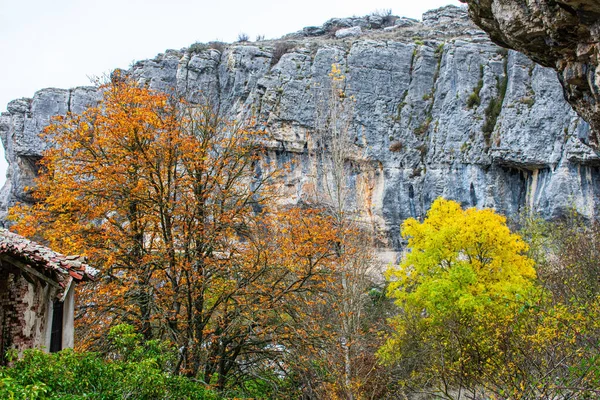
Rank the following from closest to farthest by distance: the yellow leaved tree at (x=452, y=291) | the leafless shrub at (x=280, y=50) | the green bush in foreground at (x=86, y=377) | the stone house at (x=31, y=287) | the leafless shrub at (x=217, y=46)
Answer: the green bush in foreground at (x=86, y=377) < the stone house at (x=31, y=287) < the yellow leaved tree at (x=452, y=291) < the leafless shrub at (x=280, y=50) < the leafless shrub at (x=217, y=46)

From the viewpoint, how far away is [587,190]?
33.0 meters

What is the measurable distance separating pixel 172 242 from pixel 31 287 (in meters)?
4.15

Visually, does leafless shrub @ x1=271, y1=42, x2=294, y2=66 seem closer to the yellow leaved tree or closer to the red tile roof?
the yellow leaved tree

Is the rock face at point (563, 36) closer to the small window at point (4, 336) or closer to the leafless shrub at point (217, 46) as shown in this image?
the small window at point (4, 336)

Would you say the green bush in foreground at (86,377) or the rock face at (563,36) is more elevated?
the rock face at (563,36)

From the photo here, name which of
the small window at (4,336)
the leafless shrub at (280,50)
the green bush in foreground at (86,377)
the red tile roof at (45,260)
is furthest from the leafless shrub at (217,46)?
the green bush in foreground at (86,377)

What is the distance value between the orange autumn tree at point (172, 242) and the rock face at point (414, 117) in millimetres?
21159

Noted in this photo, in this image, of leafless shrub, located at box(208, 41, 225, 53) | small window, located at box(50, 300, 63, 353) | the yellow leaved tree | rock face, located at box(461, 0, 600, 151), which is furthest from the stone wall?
leafless shrub, located at box(208, 41, 225, 53)

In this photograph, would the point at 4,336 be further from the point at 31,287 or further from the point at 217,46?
the point at 217,46

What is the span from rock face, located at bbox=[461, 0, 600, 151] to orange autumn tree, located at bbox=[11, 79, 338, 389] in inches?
233

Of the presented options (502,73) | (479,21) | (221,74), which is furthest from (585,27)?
(221,74)

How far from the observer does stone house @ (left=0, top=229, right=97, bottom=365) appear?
781 cm

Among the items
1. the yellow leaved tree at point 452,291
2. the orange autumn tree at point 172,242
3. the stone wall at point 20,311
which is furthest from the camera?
the yellow leaved tree at point 452,291

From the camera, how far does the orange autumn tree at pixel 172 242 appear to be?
12.0 meters
